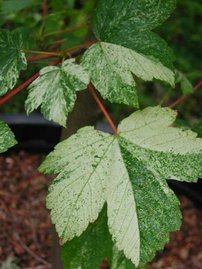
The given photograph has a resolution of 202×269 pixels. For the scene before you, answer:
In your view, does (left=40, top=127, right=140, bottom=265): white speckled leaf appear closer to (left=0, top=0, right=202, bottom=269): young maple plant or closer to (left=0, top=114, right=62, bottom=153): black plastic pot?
(left=0, top=0, right=202, bottom=269): young maple plant

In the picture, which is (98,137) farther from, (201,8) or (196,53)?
(196,53)

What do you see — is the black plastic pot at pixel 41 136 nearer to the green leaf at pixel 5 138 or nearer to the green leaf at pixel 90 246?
the green leaf at pixel 90 246

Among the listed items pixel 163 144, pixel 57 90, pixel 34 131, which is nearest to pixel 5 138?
pixel 57 90

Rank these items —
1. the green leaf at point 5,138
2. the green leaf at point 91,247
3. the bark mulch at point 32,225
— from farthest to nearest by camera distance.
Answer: the bark mulch at point 32,225
the green leaf at point 91,247
the green leaf at point 5,138

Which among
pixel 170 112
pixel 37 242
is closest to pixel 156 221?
pixel 170 112

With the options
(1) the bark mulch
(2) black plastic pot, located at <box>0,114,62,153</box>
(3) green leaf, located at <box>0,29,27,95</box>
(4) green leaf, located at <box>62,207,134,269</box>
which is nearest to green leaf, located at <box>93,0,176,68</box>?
(3) green leaf, located at <box>0,29,27,95</box>

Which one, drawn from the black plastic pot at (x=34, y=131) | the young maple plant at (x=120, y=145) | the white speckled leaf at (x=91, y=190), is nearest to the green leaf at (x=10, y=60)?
the young maple plant at (x=120, y=145)

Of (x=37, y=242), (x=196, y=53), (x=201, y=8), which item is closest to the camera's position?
(x=37, y=242)
